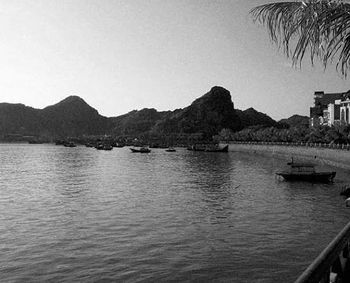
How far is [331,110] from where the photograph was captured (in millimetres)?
144000

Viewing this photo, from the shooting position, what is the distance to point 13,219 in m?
28.9

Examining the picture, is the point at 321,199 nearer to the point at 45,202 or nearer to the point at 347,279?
the point at 45,202

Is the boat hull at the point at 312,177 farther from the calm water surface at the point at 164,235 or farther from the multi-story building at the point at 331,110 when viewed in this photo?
the multi-story building at the point at 331,110

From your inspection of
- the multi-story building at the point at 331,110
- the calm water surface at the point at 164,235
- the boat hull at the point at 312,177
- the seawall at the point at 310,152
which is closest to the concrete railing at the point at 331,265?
the calm water surface at the point at 164,235

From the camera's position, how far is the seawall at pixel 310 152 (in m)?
79.5

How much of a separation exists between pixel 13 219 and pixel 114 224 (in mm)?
8275

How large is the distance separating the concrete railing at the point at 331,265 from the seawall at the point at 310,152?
247ft

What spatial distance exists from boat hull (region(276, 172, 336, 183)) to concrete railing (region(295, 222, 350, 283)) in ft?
167

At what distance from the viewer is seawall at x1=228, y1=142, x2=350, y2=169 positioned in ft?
261

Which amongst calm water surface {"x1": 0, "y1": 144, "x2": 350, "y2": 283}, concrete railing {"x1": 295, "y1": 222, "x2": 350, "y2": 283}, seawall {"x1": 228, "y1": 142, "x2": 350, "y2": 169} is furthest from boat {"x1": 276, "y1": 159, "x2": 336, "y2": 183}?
concrete railing {"x1": 295, "y1": 222, "x2": 350, "y2": 283}

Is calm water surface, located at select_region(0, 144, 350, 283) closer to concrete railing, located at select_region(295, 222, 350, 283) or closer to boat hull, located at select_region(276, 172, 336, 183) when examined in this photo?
concrete railing, located at select_region(295, 222, 350, 283)

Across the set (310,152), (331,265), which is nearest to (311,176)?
(310,152)

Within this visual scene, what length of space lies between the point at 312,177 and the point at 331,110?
99.0 meters

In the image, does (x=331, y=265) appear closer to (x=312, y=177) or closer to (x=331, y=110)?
(x=312, y=177)
